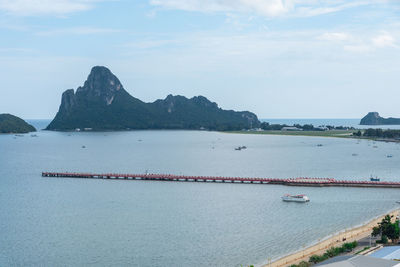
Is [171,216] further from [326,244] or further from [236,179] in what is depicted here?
[236,179]

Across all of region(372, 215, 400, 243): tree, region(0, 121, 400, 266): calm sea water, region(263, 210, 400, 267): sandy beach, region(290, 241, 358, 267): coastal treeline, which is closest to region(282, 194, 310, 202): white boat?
region(0, 121, 400, 266): calm sea water

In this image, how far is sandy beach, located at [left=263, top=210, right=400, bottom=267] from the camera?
136ft

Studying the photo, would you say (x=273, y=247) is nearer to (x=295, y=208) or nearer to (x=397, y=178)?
(x=295, y=208)

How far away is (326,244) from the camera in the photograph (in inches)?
1800

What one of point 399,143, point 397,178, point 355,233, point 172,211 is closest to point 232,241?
point 355,233

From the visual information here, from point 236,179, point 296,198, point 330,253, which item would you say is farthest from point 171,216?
point 236,179

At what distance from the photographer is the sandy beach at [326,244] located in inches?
1628

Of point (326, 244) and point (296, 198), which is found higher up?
Answer: point (296, 198)

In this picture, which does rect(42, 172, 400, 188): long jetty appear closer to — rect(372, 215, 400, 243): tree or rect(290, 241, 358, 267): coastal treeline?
rect(372, 215, 400, 243): tree

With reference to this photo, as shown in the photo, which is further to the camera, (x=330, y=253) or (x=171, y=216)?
(x=171, y=216)

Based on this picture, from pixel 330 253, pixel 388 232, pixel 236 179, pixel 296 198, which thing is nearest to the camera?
pixel 330 253

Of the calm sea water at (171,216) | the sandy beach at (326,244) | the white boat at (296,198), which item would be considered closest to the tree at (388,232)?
the sandy beach at (326,244)

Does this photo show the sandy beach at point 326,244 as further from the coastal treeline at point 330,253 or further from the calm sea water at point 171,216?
the calm sea water at point 171,216

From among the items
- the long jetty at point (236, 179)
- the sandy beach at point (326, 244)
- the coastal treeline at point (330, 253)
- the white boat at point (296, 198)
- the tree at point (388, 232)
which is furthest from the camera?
the long jetty at point (236, 179)
